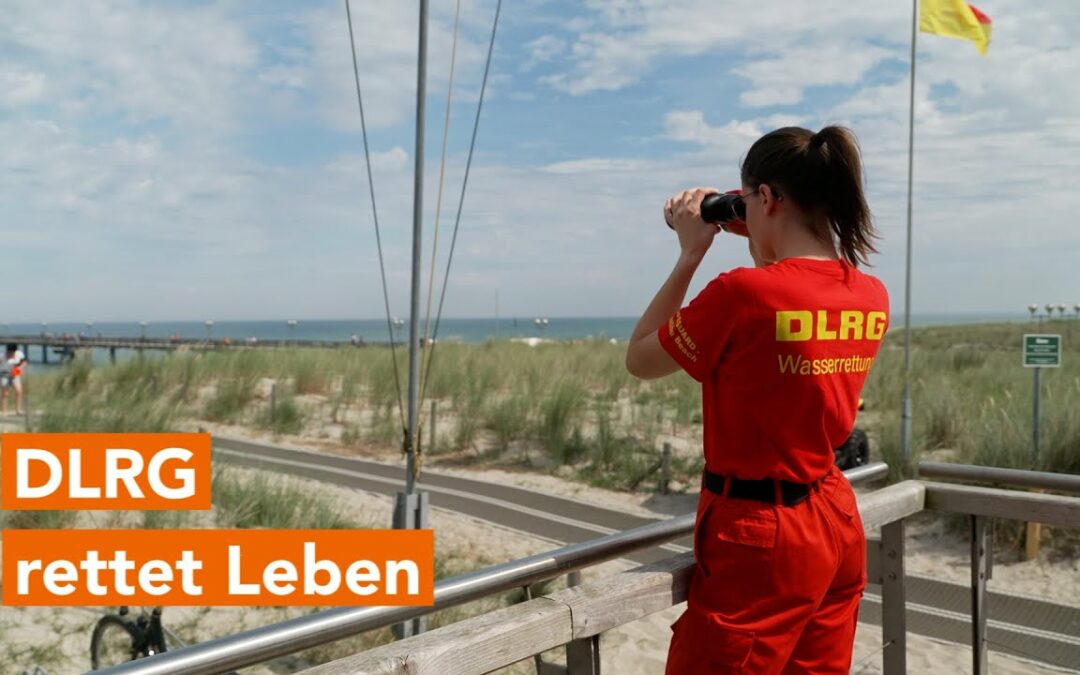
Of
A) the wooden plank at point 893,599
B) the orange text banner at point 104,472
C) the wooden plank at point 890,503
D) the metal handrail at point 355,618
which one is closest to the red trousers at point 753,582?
the metal handrail at point 355,618

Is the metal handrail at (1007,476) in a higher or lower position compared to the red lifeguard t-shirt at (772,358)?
lower

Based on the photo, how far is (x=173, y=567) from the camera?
5512mm

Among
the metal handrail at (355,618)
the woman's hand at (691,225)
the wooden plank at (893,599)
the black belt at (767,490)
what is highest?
the woman's hand at (691,225)

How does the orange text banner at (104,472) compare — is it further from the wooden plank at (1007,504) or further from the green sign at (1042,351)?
the green sign at (1042,351)

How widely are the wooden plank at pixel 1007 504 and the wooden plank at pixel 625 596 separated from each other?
4.35 feet

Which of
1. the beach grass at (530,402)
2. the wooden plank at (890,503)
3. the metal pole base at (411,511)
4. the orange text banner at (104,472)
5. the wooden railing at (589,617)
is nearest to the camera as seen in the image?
the wooden railing at (589,617)

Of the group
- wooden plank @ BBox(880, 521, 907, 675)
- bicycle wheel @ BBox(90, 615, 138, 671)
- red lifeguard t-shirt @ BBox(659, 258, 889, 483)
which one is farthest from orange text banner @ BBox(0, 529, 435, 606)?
red lifeguard t-shirt @ BBox(659, 258, 889, 483)

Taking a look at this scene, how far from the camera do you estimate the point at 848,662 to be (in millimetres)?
1874

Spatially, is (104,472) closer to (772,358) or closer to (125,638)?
(125,638)

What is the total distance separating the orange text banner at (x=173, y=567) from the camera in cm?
482

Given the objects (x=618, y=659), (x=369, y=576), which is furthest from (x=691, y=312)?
(x=618, y=659)

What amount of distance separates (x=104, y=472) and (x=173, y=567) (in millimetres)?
1137

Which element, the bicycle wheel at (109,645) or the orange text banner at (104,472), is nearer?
the bicycle wheel at (109,645)

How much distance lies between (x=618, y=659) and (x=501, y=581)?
4260 mm
